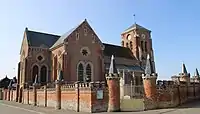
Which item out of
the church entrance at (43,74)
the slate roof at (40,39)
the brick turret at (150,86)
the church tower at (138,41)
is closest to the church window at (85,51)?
the slate roof at (40,39)

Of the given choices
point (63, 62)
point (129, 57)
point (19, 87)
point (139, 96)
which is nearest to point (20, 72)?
point (19, 87)

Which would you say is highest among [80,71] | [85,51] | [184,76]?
[85,51]

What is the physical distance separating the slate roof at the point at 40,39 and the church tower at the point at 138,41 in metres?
20.9

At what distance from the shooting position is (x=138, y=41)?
59.4 metres

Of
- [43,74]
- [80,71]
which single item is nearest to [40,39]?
[43,74]

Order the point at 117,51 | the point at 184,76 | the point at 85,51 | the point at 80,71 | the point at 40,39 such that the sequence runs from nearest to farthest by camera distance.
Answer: the point at 184,76 → the point at 80,71 → the point at 85,51 → the point at 40,39 → the point at 117,51

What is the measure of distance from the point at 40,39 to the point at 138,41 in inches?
1002

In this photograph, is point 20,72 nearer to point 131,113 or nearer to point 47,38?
point 47,38

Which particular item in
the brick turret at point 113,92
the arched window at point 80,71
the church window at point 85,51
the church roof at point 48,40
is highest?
the church roof at point 48,40

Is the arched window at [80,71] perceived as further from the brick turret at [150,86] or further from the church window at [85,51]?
the brick turret at [150,86]

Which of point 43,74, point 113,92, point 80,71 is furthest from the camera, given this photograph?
point 43,74

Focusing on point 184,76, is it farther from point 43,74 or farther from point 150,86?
point 43,74

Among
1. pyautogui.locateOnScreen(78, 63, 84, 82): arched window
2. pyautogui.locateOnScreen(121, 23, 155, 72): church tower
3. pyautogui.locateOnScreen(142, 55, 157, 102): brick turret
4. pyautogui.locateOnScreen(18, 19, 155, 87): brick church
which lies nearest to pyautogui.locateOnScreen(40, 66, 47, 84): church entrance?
pyautogui.locateOnScreen(18, 19, 155, 87): brick church

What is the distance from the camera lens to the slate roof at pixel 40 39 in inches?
1752
